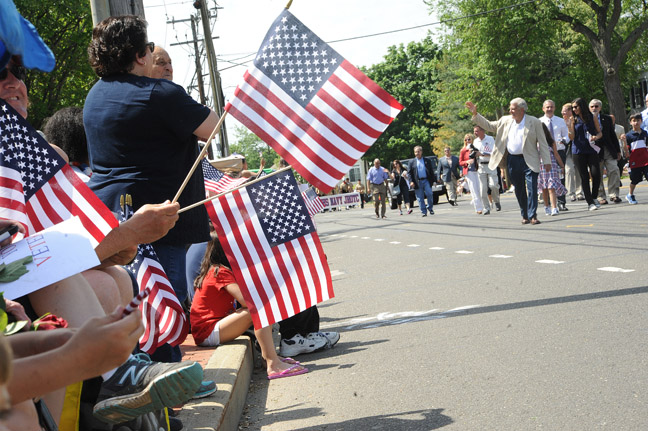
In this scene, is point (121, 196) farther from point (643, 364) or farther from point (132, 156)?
point (643, 364)

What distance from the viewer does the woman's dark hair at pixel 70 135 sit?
5109mm

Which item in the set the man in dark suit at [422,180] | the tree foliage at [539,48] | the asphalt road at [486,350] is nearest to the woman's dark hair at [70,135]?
the asphalt road at [486,350]

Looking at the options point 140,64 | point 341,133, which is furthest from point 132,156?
point 341,133

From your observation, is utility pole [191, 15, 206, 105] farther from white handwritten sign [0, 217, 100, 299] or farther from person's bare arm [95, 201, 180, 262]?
white handwritten sign [0, 217, 100, 299]

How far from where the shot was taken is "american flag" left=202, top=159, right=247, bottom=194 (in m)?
6.75

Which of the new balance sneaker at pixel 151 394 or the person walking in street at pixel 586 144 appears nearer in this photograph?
the new balance sneaker at pixel 151 394

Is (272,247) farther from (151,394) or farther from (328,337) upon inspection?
(151,394)

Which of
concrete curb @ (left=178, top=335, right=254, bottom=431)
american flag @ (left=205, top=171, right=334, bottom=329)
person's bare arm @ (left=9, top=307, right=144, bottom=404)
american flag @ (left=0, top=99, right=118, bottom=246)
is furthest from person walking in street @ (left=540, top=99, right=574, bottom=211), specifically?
person's bare arm @ (left=9, top=307, right=144, bottom=404)

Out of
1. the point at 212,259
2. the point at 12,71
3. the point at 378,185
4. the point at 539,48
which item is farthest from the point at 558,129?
the point at 539,48

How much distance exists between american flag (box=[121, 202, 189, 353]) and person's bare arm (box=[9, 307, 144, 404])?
2.44 m

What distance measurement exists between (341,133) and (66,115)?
1987mm

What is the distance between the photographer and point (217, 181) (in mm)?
7367

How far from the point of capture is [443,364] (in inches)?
189

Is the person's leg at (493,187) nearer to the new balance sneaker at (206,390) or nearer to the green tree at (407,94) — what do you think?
the new balance sneaker at (206,390)
